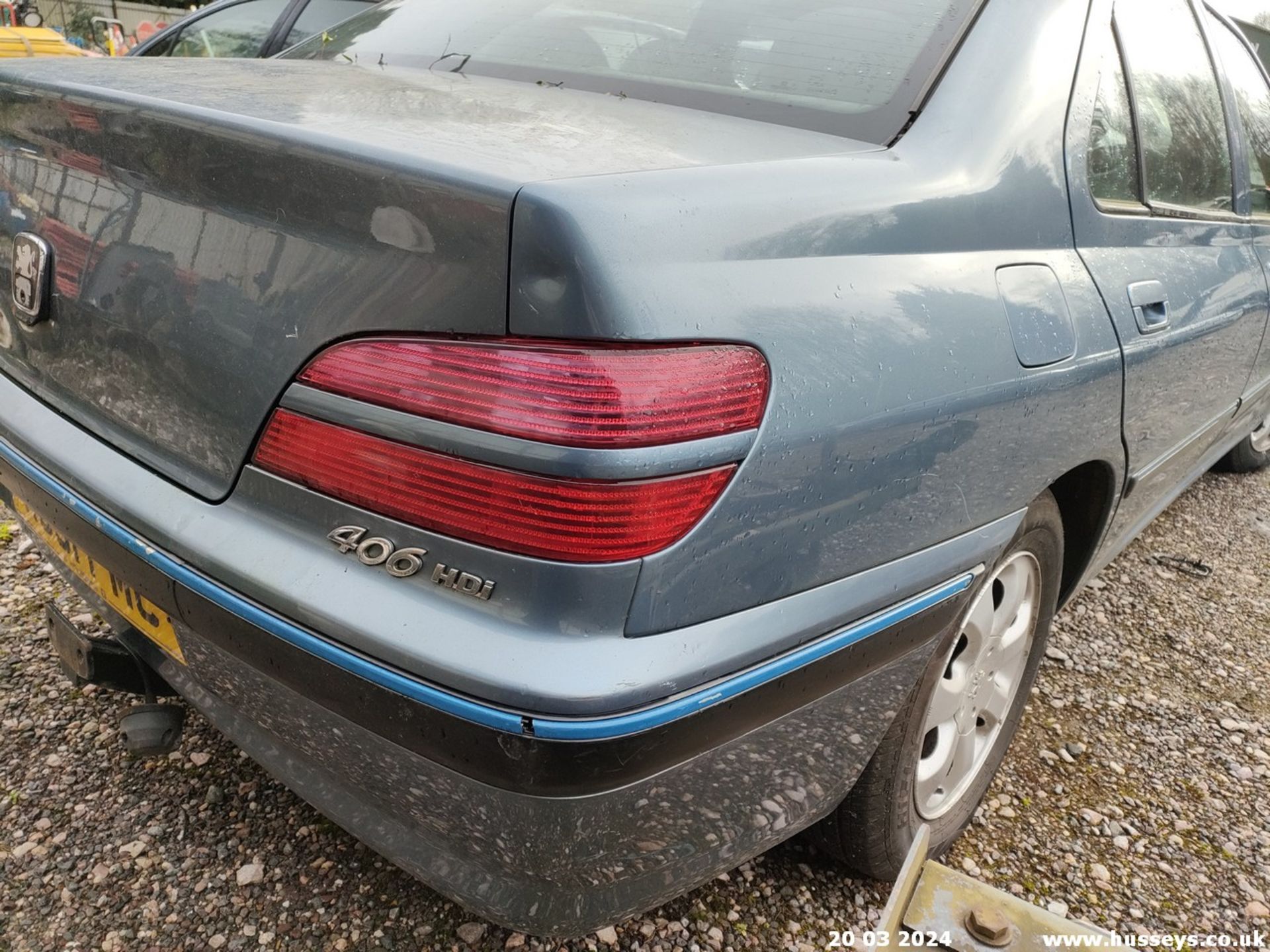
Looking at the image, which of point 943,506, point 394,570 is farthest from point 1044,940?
point 394,570

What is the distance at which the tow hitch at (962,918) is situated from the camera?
1.22 m

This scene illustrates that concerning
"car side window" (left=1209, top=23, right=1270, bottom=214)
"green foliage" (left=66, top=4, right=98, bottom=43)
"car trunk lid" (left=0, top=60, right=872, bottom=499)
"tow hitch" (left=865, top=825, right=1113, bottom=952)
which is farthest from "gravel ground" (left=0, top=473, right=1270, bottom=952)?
"green foliage" (left=66, top=4, right=98, bottom=43)

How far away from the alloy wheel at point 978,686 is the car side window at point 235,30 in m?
4.66

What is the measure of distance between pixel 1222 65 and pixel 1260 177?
0.50 meters

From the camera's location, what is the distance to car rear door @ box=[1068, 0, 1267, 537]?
1793mm

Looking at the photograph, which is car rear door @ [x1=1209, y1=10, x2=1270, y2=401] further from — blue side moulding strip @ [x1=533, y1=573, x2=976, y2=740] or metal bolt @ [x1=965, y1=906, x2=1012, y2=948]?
metal bolt @ [x1=965, y1=906, x2=1012, y2=948]

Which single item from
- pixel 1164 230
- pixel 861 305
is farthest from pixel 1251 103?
pixel 861 305

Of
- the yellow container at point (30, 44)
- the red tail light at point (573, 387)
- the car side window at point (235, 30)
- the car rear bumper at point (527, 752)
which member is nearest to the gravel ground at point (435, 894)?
the car rear bumper at point (527, 752)

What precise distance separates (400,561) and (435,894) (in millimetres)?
920

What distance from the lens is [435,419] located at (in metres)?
1.06

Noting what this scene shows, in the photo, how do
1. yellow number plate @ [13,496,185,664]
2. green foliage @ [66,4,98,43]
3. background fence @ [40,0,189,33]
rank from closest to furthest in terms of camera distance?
yellow number plate @ [13,496,185,664] → green foliage @ [66,4,98,43] → background fence @ [40,0,189,33]

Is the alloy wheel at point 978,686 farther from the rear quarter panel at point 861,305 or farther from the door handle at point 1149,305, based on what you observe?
the door handle at point 1149,305

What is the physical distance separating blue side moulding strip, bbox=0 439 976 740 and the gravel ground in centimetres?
72

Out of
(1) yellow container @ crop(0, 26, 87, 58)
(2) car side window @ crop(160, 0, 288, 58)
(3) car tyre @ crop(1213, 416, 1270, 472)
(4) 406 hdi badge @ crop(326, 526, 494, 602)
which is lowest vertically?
(3) car tyre @ crop(1213, 416, 1270, 472)
